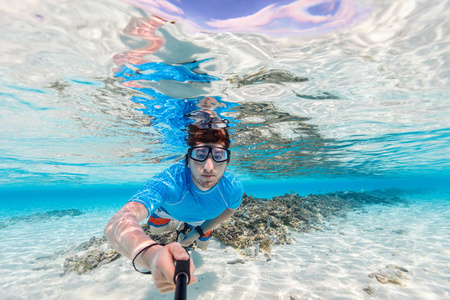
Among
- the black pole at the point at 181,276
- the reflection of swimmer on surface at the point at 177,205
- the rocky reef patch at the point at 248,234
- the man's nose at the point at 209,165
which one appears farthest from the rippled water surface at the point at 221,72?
the black pole at the point at 181,276

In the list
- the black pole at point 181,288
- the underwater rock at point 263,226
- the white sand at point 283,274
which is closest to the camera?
the black pole at point 181,288

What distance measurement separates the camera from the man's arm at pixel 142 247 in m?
1.60

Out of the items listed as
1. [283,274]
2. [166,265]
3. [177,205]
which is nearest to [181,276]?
[166,265]

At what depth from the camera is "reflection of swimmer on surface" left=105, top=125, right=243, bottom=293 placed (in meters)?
1.75

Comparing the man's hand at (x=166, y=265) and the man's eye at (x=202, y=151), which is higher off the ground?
the man's eye at (x=202, y=151)

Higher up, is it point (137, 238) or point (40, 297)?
point (137, 238)

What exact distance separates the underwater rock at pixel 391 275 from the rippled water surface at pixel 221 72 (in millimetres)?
6423

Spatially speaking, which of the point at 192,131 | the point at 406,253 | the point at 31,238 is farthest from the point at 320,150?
the point at 31,238

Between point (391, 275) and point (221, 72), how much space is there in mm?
8033

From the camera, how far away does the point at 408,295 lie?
16.5ft

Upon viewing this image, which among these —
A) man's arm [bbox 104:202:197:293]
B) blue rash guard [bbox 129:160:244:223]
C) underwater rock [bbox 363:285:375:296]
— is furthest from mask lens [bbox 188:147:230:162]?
underwater rock [bbox 363:285:375:296]

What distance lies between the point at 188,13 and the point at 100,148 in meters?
15.2

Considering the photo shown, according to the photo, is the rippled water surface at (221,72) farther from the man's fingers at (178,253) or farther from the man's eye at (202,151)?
the man's fingers at (178,253)

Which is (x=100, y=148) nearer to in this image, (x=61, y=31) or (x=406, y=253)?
(x=61, y=31)
